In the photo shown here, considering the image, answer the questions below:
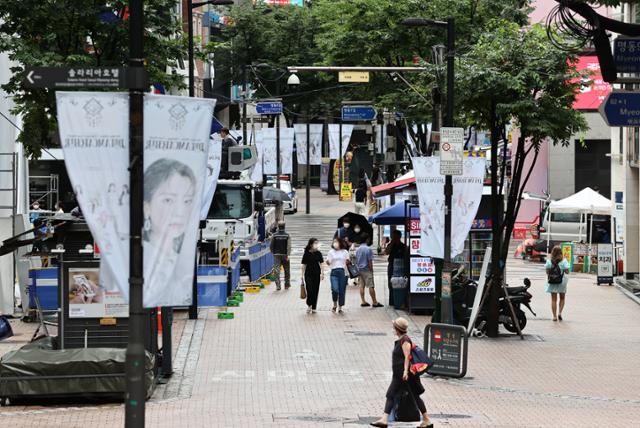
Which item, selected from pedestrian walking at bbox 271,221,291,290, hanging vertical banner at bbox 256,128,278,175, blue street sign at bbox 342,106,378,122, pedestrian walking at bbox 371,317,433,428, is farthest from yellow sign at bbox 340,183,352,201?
pedestrian walking at bbox 371,317,433,428

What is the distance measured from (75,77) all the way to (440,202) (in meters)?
14.4

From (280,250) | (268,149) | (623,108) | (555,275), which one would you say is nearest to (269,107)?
(268,149)

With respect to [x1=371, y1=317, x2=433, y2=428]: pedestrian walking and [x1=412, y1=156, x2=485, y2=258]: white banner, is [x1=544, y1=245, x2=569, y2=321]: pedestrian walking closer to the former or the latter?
[x1=412, y1=156, x2=485, y2=258]: white banner

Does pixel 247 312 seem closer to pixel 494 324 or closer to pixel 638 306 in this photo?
pixel 494 324

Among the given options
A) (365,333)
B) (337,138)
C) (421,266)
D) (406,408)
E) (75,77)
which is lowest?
(365,333)

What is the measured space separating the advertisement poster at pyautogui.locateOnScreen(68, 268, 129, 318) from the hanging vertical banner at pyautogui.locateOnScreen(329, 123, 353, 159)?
48.9 metres

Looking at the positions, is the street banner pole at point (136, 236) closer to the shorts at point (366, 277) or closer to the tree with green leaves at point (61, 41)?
the tree with green leaves at point (61, 41)

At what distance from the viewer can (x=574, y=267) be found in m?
43.3

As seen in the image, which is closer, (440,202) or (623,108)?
(623,108)

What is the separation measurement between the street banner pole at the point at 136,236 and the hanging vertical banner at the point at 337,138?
57.2m

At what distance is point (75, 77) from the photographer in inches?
386

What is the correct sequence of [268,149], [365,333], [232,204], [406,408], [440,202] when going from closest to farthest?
[406,408]
[440,202]
[365,333]
[232,204]
[268,149]

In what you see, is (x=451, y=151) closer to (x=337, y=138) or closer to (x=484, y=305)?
(x=484, y=305)

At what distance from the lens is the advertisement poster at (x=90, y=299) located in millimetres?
18484
